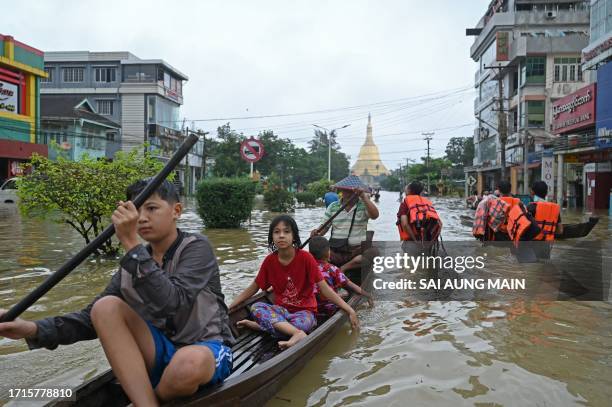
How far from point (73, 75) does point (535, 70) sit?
3926 centimetres

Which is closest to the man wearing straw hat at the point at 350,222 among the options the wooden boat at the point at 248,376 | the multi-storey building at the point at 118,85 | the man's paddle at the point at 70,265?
the wooden boat at the point at 248,376

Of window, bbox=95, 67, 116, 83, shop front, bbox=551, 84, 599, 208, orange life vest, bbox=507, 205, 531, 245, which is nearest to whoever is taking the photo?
orange life vest, bbox=507, 205, 531, 245

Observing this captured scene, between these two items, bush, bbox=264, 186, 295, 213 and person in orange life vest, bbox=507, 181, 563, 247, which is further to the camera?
bush, bbox=264, 186, 295, 213

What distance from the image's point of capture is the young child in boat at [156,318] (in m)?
2.59

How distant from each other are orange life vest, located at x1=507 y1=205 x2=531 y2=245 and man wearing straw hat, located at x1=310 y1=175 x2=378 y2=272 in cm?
242

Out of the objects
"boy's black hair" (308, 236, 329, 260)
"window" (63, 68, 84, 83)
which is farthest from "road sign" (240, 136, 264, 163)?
"window" (63, 68, 84, 83)

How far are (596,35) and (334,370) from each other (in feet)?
97.9

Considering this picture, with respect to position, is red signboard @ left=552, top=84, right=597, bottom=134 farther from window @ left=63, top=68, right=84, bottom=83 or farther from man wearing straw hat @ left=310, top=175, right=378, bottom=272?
window @ left=63, top=68, right=84, bottom=83

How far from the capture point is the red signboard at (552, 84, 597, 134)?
27.8 metres

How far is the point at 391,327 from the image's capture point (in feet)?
20.1

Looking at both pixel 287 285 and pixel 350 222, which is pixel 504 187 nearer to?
pixel 350 222

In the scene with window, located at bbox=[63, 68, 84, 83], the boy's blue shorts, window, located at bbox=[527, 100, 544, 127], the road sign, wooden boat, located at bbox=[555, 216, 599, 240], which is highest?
window, located at bbox=[63, 68, 84, 83]

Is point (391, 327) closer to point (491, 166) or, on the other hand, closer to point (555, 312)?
point (555, 312)

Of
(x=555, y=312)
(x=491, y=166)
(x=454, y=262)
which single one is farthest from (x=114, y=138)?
(x=555, y=312)
